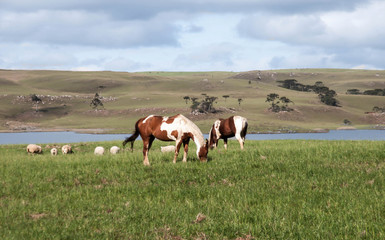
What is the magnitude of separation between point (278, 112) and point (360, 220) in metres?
130

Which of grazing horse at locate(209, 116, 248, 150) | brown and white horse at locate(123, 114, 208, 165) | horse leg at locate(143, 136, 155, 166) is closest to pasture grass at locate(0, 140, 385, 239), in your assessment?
horse leg at locate(143, 136, 155, 166)

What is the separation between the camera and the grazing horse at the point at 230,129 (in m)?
25.7

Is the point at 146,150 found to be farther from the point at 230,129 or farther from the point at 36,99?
the point at 36,99

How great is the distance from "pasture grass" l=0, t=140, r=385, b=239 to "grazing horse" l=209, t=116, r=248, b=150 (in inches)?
217

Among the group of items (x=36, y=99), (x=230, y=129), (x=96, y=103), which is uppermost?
(x=230, y=129)

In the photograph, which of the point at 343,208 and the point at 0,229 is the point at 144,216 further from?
the point at 343,208

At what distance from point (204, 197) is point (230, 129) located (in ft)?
44.6

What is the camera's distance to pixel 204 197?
1281 cm

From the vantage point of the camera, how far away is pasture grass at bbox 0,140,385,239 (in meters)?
9.34

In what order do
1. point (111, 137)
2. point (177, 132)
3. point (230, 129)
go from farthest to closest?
point (111, 137) → point (230, 129) → point (177, 132)

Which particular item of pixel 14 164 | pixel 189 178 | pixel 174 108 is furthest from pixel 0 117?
pixel 189 178

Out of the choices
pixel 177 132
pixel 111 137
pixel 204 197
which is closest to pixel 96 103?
pixel 111 137

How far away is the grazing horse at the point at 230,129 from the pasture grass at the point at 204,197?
551 centimetres

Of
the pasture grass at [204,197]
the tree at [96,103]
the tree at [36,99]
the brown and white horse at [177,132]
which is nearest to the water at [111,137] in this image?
the brown and white horse at [177,132]
